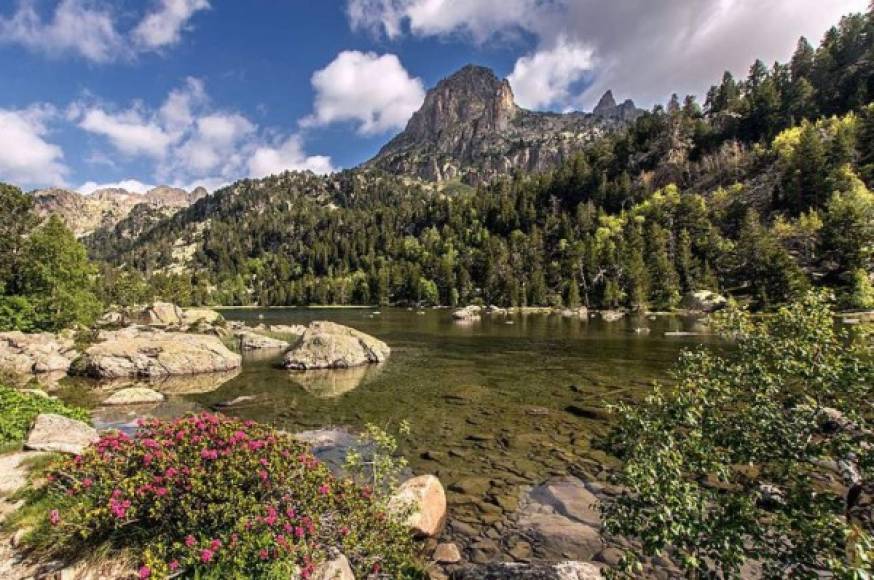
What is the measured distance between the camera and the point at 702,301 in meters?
104

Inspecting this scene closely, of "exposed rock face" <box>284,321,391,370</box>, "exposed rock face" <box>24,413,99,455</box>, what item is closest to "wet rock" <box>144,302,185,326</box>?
"exposed rock face" <box>284,321,391,370</box>

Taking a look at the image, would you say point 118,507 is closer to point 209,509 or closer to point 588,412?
point 209,509

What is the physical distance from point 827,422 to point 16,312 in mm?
64949

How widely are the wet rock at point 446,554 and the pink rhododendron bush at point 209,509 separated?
2454 mm

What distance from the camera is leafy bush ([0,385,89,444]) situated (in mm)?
15012

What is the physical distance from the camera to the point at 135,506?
23.9 feet

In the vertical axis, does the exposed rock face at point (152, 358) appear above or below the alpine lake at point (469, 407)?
above

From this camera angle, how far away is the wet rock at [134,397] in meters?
27.5

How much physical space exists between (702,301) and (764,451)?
371ft

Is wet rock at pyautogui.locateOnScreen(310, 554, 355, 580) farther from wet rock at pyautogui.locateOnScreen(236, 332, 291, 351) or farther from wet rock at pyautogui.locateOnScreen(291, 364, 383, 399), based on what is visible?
wet rock at pyautogui.locateOnScreen(236, 332, 291, 351)

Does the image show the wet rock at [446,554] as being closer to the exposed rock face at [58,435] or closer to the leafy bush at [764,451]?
the leafy bush at [764,451]

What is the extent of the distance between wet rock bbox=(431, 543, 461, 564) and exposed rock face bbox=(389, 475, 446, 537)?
62 centimetres

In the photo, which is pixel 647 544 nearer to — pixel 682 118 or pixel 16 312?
pixel 16 312

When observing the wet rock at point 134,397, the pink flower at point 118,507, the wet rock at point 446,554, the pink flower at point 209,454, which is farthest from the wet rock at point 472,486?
the wet rock at point 134,397
